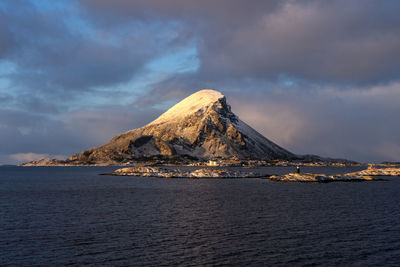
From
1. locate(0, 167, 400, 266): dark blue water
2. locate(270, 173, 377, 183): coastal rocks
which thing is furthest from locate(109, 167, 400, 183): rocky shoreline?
locate(0, 167, 400, 266): dark blue water

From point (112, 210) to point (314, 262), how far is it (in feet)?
115

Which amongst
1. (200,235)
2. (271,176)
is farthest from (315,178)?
(200,235)

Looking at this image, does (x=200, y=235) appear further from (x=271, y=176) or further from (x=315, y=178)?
(x=271, y=176)

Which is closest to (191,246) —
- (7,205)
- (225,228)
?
(225,228)

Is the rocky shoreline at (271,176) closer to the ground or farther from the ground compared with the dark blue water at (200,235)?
farther from the ground

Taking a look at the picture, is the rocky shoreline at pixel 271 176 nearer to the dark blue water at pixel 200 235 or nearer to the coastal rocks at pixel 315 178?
the coastal rocks at pixel 315 178

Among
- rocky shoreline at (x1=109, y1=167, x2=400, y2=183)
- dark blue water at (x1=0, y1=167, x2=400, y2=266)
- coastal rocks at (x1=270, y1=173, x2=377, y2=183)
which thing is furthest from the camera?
rocky shoreline at (x1=109, y1=167, x2=400, y2=183)

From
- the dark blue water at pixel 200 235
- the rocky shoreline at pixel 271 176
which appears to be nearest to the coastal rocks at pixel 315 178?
the rocky shoreline at pixel 271 176

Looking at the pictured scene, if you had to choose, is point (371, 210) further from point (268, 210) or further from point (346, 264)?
point (346, 264)

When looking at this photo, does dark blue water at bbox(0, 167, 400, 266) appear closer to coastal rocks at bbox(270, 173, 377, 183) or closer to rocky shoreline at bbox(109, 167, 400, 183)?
coastal rocks at bbox(270, 173, 377, 183)

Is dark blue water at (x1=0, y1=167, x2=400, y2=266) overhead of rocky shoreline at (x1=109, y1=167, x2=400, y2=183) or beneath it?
beneath

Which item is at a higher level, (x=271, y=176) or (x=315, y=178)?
(x=315, y=178)

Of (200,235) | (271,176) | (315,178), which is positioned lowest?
(200,235)

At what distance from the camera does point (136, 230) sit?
124ft
